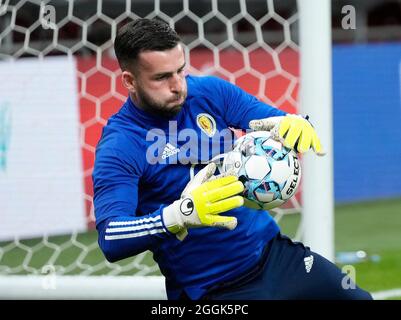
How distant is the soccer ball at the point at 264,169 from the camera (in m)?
3.06

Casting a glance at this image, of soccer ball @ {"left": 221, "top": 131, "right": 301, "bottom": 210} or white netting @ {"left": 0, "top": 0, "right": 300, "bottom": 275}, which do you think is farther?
white netting @ {"left": 0, "top": 0, "right": 300, "bottom": 275}

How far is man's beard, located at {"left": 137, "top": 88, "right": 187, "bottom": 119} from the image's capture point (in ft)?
10.4

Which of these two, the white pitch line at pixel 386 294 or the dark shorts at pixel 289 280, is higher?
the dark shorts at pixel 289 280

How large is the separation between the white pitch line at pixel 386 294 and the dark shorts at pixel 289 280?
1604 millimetres

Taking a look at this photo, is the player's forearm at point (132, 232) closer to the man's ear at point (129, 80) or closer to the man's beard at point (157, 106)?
the man's beard at point (157, 106)

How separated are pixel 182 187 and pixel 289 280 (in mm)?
520

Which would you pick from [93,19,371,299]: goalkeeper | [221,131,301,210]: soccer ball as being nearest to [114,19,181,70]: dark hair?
[93,19,371,299]: goalkeeper

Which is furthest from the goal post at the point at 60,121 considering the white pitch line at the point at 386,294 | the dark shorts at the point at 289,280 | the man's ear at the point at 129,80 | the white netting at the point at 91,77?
the man's ear at the point at 129,80

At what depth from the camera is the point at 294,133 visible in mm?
3141

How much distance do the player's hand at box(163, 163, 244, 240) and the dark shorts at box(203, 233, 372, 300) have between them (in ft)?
1.30

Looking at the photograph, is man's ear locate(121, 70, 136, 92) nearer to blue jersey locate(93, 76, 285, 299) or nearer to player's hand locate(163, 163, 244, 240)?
blue jersey locate(93, 76, 285, 299)

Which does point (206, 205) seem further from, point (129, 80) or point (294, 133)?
point (129, 80)

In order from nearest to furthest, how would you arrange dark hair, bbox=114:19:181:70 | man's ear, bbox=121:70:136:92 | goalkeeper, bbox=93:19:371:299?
goalkeeper, bbox=93:19:371:299 < dark hair, bbox=114:19:181:70 < man's ear, bbox=121:70:136:92
